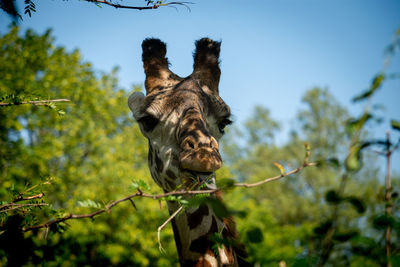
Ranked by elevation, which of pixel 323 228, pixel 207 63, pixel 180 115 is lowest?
pixel 323 228

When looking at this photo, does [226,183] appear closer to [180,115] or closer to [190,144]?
[190,144]

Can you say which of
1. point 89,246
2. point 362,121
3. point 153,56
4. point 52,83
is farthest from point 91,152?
point 362,121

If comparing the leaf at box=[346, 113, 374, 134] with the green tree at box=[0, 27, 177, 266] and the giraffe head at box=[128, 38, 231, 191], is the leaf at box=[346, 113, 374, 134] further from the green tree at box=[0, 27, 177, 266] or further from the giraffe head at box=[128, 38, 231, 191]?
the green tree at box=[0, 27, 177, 266]

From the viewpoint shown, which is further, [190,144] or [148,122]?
[148,122]

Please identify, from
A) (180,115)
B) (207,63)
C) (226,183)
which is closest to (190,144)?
(180,115)

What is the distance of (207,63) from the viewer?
297 cm

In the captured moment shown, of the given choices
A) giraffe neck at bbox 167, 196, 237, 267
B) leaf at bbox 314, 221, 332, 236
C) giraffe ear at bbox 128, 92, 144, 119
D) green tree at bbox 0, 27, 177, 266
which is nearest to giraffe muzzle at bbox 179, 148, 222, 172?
giraffe neck at bbox 167, 196, 237, 267

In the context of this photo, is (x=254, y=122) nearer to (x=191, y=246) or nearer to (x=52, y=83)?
(x=52, y=83)

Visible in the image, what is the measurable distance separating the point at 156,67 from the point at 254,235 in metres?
2.46

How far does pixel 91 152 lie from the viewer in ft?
33.7

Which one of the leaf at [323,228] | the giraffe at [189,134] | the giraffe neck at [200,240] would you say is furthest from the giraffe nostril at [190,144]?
→ the leaf at [323,228]

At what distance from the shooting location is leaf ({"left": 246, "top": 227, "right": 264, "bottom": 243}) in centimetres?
82

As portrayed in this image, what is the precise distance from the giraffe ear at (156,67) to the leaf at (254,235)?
211cm

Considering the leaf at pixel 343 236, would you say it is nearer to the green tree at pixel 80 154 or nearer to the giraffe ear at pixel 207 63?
the giraffe ear at pixel 207 63
